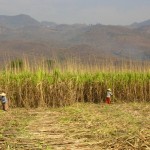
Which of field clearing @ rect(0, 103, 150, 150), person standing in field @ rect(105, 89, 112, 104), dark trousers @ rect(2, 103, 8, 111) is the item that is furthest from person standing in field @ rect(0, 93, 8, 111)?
person standing in field @ rect(105, 89, 112, 104)

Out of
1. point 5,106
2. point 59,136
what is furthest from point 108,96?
point 59,136

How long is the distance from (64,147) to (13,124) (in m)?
2.93

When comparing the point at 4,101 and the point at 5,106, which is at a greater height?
the point at 4,101

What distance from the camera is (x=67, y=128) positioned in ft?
28.6

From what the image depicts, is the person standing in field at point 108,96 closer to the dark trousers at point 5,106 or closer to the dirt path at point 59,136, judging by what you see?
the dark trousers at point 5,106

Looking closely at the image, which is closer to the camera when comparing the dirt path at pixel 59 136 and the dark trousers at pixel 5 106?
the dirt path at pixel 59 136

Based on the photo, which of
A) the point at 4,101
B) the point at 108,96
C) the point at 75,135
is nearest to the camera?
the point at 75,135

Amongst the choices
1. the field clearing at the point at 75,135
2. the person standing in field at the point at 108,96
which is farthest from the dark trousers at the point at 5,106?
the person standing in field at the point at 108,96

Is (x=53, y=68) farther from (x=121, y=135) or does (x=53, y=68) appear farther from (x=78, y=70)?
(x=121, y=135)

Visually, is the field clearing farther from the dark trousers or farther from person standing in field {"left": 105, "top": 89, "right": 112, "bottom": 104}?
person standing in field {"left": 105, "top": 89, "right": 112, "bottom": 104}

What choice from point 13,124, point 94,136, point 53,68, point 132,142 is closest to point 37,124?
point 13,124

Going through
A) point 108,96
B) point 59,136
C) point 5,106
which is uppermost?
point 59,136

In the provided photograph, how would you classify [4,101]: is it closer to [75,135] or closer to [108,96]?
[108,96]

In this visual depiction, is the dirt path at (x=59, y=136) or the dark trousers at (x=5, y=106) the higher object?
the dirt path at (x=59, y=136)
